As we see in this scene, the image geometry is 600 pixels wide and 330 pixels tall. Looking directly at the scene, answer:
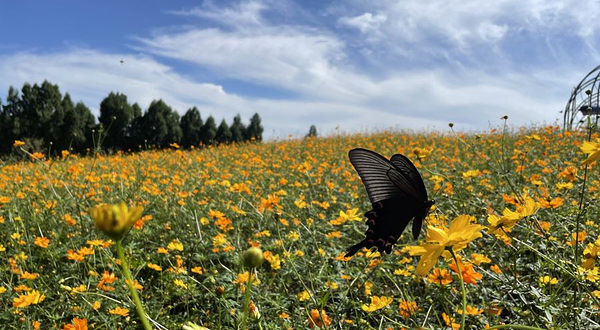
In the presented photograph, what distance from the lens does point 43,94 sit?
16891 mm

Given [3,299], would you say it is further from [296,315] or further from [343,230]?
[343,230]

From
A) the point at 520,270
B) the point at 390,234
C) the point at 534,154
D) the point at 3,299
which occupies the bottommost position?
the point at 3,299

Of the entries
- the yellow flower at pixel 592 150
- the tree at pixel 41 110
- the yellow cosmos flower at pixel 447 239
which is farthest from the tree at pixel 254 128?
the yellow cosmos flower at pixel 447 239

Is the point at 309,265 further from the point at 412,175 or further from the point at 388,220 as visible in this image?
the point at 412,175

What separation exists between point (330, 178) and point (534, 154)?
2.47 meters

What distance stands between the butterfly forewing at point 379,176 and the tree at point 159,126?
644 inches

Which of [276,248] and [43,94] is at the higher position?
[43,94]

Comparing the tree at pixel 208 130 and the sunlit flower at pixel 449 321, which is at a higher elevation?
the tree at pixel 208 130

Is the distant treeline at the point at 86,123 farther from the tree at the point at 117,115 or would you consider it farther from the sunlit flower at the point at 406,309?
the sunlit flower at the point at 406,309

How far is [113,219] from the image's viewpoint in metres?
0.44

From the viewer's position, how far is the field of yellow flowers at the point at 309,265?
119cm

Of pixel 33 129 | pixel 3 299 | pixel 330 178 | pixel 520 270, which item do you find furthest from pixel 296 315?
pixel 33 129

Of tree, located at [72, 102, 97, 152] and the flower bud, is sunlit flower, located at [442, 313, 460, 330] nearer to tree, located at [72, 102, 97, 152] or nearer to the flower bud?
the flower bud

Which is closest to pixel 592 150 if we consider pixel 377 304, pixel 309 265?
pixel 377 304
